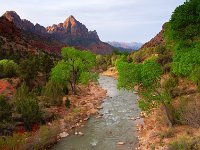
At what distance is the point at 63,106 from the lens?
4041 centimetres

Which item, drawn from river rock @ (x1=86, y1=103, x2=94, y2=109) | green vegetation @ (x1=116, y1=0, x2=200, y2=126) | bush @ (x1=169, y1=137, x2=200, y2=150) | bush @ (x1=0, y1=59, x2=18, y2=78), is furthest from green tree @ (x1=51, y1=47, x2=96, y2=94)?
bush @ (x1=169, y1=137, x2=200, y2=150)

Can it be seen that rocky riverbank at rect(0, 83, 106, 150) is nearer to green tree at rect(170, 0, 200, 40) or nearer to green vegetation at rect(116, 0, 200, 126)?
green vegetation at rect(116, 0, 200, 126)

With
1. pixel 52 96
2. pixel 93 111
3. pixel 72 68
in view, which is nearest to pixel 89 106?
pixel 93 111

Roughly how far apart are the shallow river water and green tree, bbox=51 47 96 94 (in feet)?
24.1

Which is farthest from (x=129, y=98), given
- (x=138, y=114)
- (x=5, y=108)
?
(x=5, y=108)

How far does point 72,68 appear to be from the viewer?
49.8 m

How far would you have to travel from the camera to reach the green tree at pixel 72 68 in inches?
1882

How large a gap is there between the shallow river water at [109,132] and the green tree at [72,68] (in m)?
7.36

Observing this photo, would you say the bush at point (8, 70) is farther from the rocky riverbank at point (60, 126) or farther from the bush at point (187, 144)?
the bush at point (187, 144)

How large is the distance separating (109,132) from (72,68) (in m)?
20.1

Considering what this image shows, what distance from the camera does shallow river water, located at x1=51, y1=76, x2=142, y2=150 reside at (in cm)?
2719

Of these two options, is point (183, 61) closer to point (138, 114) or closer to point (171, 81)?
point (138, 114)

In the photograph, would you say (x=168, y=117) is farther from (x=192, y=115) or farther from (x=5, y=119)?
(x=5, y=119)

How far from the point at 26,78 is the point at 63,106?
7810mm
